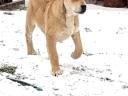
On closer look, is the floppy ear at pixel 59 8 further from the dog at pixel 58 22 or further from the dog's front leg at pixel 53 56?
the dog's front leg at pixel 53 56

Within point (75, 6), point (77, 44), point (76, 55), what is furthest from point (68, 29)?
point (76, 55)

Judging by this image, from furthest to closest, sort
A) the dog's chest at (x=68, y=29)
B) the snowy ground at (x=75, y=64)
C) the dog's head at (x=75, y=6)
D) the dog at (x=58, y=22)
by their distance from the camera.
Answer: the dog's chest at (x=68, y=29) → the dog at (x=58, y=22) → the dog's head at (x=75, y=6) → the snowy ground at (x=75, y=64)

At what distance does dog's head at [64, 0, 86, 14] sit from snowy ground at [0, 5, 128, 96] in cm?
94

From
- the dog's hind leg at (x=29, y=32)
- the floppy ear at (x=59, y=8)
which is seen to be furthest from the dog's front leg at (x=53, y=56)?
the dog's hind leg at (x=29, y=32)

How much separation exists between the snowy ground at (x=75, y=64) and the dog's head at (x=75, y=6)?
3.08ft

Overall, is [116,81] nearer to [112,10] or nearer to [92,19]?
[92,19]

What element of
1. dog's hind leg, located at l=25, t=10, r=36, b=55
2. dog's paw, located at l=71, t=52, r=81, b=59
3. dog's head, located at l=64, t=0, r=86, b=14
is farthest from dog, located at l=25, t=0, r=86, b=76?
dog's hind leg, located at l=25, t=10, r=36, b=55

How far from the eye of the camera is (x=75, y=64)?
24.6 feet

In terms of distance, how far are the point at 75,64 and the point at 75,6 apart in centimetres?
126

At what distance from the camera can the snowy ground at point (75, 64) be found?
6059mm

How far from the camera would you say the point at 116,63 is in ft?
25.2

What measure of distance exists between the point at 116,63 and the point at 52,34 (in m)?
1.36

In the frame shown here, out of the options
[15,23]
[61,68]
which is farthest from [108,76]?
[15,23]

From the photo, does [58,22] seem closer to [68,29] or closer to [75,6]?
[68,29]
